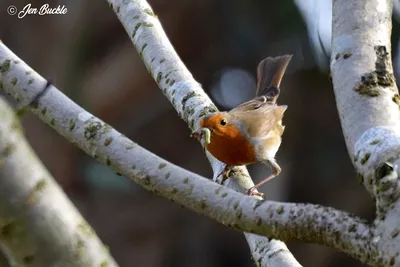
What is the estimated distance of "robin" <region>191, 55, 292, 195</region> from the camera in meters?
3.19

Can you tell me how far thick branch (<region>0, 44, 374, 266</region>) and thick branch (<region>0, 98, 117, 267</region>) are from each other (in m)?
0.44

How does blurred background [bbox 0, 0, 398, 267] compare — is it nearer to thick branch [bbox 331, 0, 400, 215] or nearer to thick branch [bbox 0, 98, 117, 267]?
thick branch [bbox 331, 0, 400, 215]

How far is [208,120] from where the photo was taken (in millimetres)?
3078

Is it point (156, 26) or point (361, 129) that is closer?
point (361, 129)

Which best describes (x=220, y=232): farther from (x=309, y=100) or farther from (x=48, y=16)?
(x=48, y=16)

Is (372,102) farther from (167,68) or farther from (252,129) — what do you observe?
(252,129)

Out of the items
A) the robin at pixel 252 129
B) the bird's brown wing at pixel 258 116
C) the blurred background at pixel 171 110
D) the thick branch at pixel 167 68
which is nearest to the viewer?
the thick branch at pixel 167 68

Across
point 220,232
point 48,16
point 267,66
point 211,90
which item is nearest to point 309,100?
point 211,90

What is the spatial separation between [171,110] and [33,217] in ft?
31.6

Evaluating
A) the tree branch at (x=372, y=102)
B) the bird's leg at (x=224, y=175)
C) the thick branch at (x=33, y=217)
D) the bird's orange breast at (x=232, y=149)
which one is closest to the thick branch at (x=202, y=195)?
the tree branch at (x=372, y=102)

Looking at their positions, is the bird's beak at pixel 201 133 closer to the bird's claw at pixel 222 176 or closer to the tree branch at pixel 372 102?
the bird's claw at pixel 222 176

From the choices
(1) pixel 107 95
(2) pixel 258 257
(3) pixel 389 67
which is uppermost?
(3) pixel 389 67

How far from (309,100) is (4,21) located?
4286 mm

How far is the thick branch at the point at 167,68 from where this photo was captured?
295cm
